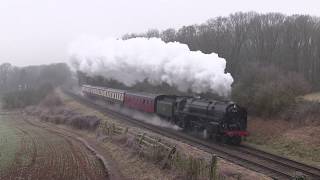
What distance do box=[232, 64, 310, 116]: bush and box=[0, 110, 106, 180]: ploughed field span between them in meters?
15.6

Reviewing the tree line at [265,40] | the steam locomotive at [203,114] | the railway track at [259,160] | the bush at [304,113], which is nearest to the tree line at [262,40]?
the tree line at [265,40]

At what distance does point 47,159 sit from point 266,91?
800 inches

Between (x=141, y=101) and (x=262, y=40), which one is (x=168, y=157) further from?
(x=262, y=40)

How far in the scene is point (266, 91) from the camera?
3884cm

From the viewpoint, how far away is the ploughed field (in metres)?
21.7

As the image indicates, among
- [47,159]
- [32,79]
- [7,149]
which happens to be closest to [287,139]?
[47,159]

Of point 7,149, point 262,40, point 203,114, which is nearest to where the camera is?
point 7,149

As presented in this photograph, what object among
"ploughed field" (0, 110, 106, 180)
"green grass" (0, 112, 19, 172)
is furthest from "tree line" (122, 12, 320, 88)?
"ploughed field" (0, 110, 106, 180)

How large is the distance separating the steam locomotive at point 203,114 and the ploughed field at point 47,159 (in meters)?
8.83

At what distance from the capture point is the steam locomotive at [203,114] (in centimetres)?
3148

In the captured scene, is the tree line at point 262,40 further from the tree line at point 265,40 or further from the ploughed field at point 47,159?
the ploughed field at point 47,159

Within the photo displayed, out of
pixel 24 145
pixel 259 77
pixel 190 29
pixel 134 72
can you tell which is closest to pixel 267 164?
pixel 24 145

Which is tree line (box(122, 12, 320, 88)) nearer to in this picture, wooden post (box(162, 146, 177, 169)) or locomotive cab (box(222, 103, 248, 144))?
locomotive cab (box(222, 103, 248, 144))

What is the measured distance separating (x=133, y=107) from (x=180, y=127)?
12.2m
